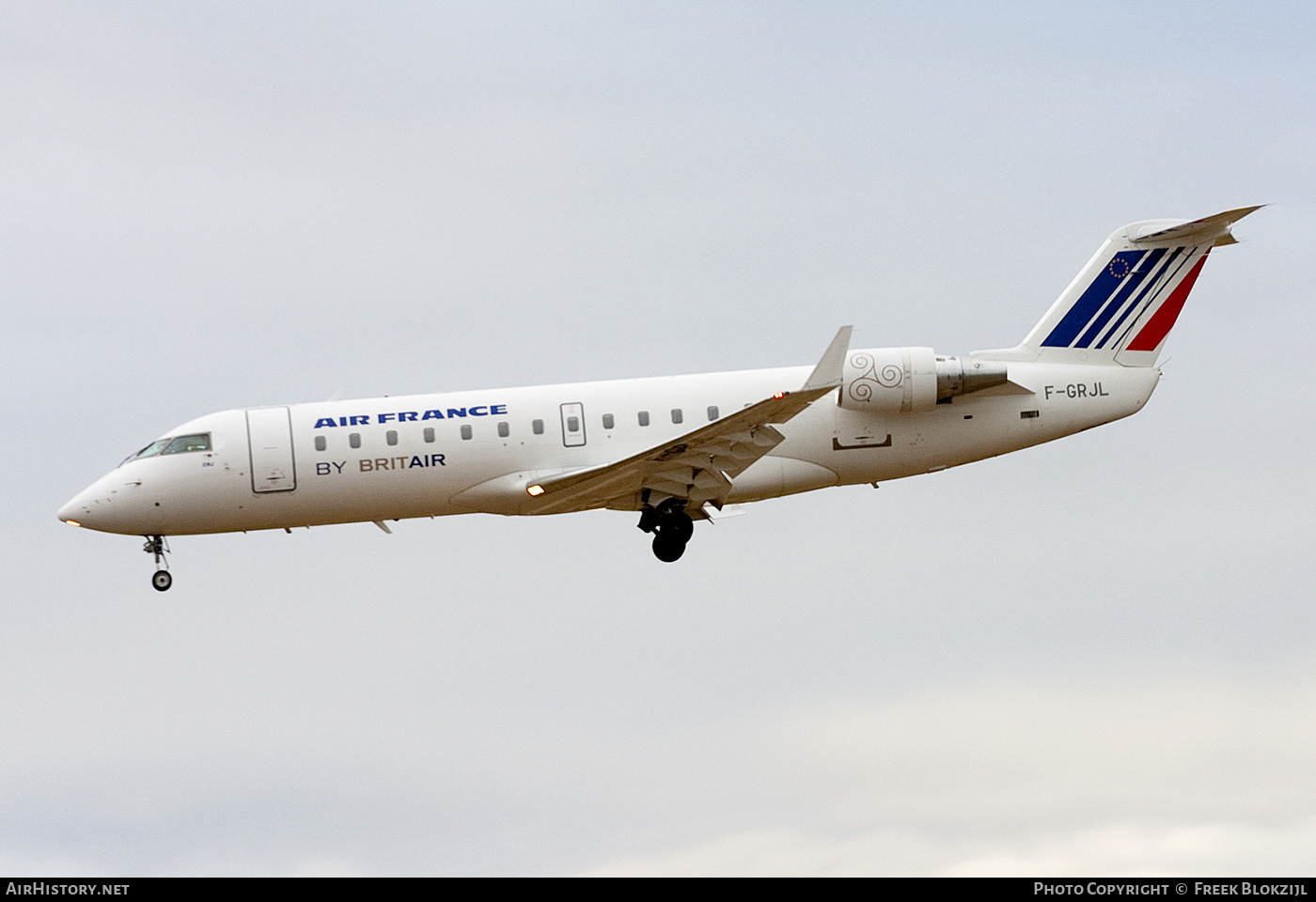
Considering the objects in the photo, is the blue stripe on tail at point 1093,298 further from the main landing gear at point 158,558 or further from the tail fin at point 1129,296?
the main landing gear at point 158,558

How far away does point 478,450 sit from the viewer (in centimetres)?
2719

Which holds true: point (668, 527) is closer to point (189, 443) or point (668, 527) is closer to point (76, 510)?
point (189, 443)

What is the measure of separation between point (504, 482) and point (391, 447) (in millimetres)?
2013

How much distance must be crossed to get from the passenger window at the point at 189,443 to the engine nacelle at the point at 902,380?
11047 millimetres

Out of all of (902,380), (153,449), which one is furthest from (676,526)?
(153,449)

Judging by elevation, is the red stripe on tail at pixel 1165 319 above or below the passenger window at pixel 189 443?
above

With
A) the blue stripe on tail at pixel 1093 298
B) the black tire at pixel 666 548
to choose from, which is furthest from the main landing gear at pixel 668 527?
the blue stripe on tail at pixel 1093 298

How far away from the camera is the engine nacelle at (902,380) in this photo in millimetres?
27250

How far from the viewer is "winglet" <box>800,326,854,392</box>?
24.0 meters

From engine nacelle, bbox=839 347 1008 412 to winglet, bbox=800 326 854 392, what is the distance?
282 cm

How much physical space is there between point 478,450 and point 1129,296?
12325 millimetres

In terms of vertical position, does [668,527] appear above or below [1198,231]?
below

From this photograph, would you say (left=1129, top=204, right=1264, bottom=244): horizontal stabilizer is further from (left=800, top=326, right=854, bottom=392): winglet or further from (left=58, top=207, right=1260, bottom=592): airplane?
(left=800, top=326, right=854, bottom=392): winglet
